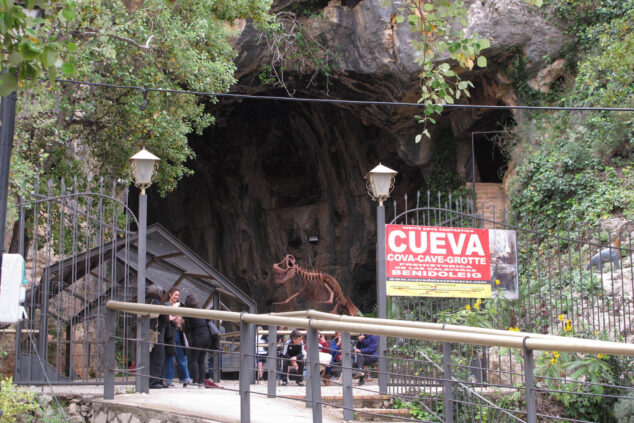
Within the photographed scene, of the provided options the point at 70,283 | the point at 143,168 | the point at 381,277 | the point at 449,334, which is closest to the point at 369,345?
the point at 381,277

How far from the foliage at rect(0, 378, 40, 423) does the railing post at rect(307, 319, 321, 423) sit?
2.74 meters

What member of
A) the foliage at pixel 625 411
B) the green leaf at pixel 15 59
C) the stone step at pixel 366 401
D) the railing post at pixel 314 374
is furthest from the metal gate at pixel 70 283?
the foliage at pixel 625 411

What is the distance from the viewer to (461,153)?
21.0 m

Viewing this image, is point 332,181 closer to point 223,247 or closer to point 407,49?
point 223,247

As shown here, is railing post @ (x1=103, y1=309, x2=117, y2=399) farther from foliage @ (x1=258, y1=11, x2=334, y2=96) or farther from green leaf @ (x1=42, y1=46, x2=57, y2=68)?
foliage @ (x1=258, y1=11, x2=334, y2=96)

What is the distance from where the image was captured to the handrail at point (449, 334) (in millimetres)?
4402

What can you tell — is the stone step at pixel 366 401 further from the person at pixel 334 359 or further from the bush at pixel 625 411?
the person at pixel 334 359

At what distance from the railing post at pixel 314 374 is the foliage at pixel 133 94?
7.75 meters

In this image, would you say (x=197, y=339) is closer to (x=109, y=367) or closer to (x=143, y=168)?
(x=143, y=168)

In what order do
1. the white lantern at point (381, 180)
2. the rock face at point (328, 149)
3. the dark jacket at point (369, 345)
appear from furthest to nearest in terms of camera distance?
the rock face at point (328, 149) < the dark jacket at point (369, 345) < the white lantern at point (381, 180)

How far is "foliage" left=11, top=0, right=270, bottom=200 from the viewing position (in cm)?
1287

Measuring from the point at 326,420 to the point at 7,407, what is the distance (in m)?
2.86

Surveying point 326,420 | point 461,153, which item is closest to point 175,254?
point 326,420

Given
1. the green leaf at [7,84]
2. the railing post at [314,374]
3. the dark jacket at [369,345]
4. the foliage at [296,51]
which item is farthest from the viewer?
the foliage at [296,51]
